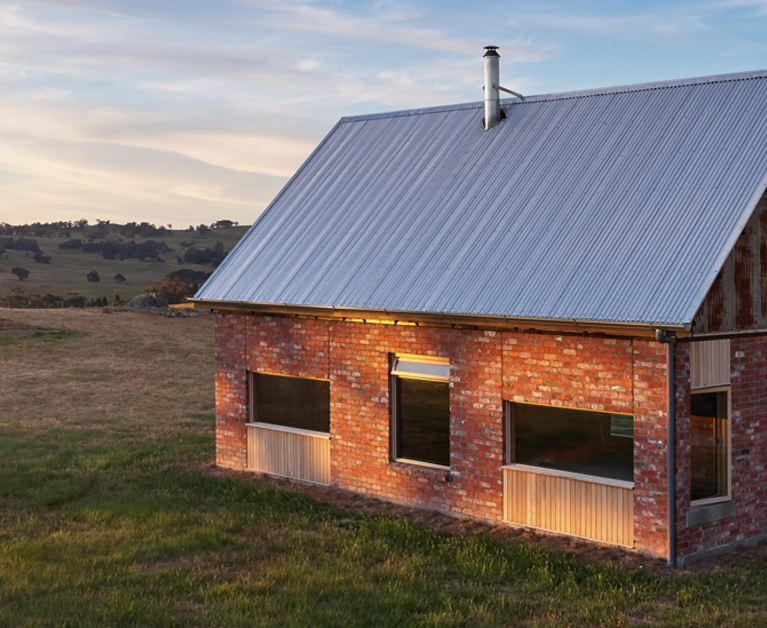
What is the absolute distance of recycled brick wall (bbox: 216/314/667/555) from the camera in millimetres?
11438

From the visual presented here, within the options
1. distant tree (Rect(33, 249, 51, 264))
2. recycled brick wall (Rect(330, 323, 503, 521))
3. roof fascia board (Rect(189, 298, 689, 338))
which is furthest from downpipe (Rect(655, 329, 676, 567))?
distant tree (Rect(33, 249, 51, 264))

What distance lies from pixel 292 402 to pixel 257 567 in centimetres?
A: 537

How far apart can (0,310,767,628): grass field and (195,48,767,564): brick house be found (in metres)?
1.00

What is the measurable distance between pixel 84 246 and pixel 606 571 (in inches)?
4471

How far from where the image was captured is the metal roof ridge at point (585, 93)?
46.3ft

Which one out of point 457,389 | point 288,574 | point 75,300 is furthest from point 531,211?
point 75,300

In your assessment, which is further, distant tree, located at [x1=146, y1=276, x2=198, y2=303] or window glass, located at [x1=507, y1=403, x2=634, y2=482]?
distant tree, located at [x1=146, y1=276, x2=198, y2=303]

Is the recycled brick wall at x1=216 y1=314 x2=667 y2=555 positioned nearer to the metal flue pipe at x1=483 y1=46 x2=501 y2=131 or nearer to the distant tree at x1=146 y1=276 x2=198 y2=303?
the metal flue pipe at x1=483 y1=46 x2=501 y2=131

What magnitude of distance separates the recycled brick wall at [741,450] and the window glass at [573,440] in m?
0.83

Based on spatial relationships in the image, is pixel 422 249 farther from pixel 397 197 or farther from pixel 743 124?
pixel 743 124

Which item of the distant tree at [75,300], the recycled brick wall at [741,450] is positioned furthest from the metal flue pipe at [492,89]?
the distant tree at [75,300]

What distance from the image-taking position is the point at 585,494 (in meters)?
12.1

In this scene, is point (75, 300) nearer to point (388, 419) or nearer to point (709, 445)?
point (388, 419)

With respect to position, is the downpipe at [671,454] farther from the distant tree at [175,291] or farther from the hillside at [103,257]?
the hillside at [103,257]
